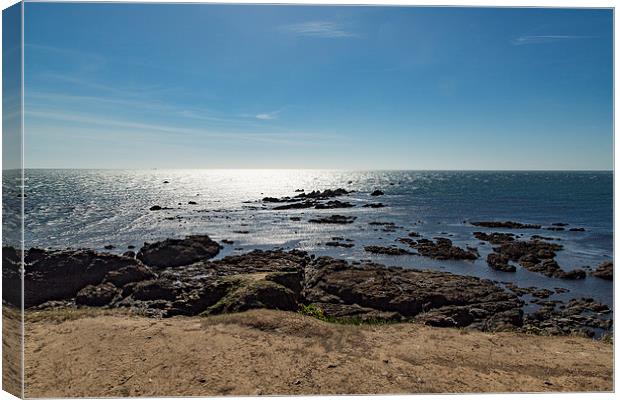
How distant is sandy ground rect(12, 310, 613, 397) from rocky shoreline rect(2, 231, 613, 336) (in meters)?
2.22

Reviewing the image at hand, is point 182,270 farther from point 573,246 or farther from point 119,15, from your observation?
point 573,246

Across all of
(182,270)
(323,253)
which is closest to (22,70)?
(182,270)

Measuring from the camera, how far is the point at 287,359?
680 cm

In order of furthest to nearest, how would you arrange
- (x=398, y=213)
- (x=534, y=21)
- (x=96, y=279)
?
1. (x=398, y=213)
2. (x=96, y=279)
3. (x=534, y=21)

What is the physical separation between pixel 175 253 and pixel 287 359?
16.1 metres

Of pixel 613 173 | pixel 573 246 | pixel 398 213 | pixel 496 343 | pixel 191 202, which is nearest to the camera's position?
pixel 613 173

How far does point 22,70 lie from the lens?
5.89 meters

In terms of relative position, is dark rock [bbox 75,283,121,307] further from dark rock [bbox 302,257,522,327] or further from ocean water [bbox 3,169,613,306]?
dark rock [bbox 302,257,522,327]

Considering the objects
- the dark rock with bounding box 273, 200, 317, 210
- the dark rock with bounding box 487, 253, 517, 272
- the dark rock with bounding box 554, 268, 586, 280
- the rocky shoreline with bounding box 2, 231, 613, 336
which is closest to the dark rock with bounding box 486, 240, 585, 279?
the dark rock with bounding box 554, 268, 586, 280

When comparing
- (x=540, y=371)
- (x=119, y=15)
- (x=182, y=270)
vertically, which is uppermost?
(x=119, y=15)

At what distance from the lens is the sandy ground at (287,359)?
20.6ft

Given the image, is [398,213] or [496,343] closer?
[496,343]

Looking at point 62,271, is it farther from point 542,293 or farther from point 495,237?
point 495,237

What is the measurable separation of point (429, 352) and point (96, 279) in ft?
45.1
